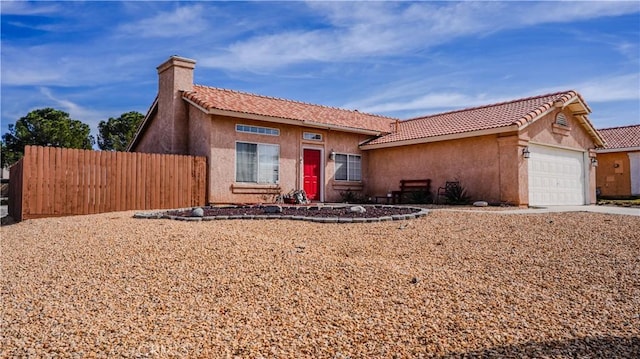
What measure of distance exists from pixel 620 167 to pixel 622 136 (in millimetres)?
2387

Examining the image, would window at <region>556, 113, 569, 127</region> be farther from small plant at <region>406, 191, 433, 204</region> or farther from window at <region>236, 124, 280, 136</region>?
window at <region>236, 124, 280, 136</region>

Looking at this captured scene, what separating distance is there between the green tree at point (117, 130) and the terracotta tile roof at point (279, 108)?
27.5m

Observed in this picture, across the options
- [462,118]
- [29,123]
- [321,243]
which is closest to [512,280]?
[321,243]

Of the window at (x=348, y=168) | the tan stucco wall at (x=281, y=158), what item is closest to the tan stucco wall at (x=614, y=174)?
the window at (x=348, y=168)

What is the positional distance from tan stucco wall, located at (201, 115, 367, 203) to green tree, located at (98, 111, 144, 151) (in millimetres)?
29268

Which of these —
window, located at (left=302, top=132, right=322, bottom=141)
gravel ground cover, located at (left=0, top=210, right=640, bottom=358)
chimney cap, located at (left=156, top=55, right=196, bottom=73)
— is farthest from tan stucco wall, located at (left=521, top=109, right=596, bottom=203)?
chimney cap, located at (left=156, top=55, right=196, bottom=73)

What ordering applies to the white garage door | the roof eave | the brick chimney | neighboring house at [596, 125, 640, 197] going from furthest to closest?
neighboring house at [596, 125, 640, 197] < the brick chimney < the white garage door < the roof eave

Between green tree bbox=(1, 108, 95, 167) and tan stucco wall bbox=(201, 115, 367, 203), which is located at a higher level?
green tree bbox=(1, 108, 95, 167)

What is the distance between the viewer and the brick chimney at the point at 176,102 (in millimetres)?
15289

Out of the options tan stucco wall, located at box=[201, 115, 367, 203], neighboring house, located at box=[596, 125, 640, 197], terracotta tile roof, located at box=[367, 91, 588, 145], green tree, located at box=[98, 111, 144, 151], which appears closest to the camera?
tan stucco wall, located at box=[201, 115, 367, 203]

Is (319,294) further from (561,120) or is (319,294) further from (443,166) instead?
(561,120)

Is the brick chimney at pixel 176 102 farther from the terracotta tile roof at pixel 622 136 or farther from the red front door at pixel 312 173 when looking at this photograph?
the terracotta tile roof at pixel 622 136

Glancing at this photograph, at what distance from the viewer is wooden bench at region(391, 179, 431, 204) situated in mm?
16203

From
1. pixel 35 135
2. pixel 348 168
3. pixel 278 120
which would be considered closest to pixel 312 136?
pixel 278 120
